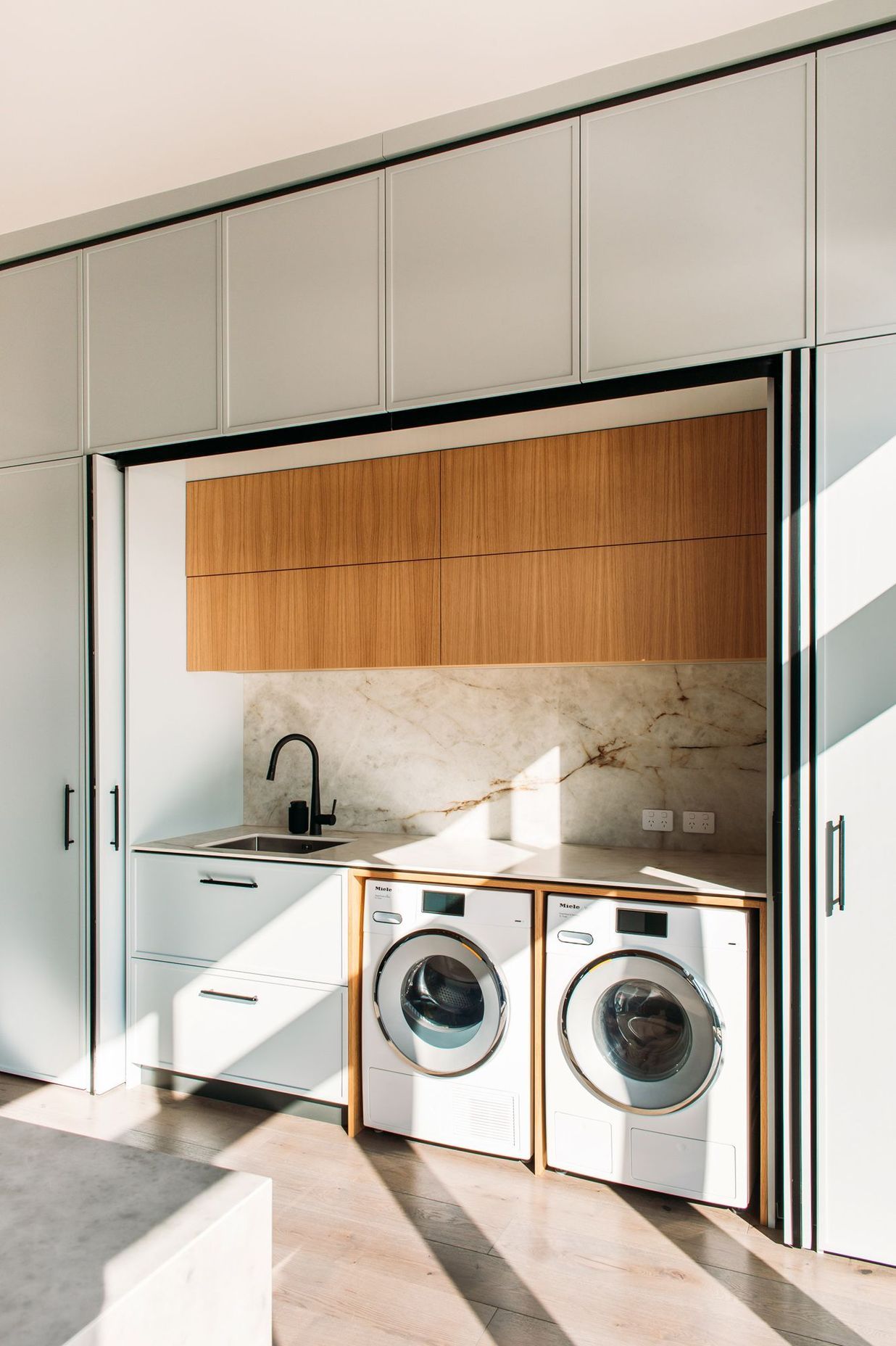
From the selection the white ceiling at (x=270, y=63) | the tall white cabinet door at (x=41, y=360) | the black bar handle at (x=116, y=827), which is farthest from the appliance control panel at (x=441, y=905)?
the white ceiling at (x=270, y=63)

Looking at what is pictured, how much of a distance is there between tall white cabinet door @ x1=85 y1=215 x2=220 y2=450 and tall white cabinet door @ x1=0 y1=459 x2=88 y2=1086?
30cm

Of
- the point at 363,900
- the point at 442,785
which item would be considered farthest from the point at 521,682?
the point at 363,900

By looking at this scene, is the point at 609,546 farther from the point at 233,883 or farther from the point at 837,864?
the point at 233,883

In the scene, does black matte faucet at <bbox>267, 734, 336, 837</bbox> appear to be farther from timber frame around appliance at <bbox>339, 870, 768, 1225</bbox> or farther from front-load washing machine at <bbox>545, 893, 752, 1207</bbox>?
front-load washing machine at <bbox>545, 893, 752, 1207</bbox>

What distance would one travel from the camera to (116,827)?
3021 mm

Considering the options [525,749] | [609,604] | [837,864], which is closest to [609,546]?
[609,604]

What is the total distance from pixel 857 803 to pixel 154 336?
2.61 metres

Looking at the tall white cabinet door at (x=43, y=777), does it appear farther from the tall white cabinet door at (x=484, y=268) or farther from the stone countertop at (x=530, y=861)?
the tall white cabinet door at (x=484, y=268)

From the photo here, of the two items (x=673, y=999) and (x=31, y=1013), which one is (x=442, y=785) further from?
(x=31, y=1013)

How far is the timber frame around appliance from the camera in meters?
2.20

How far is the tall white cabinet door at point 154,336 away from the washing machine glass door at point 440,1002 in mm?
1788

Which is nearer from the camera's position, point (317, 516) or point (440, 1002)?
point (440, 1002)

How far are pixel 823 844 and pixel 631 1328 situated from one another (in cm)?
112

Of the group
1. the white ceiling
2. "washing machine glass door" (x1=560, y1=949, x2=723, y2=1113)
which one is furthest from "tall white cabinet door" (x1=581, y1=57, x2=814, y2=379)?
"washing machine glass door" (x1=560, y1=949, x2=723, y2=1113)
